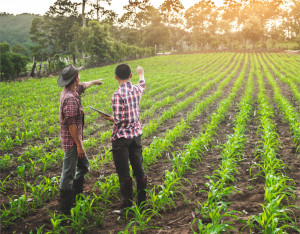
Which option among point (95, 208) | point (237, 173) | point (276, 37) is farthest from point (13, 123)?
point (276, 37)

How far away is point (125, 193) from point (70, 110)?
4.57 ft

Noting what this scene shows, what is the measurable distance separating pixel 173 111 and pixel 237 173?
509 centimetres

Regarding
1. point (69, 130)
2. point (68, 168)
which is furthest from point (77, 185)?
point (69, 130)

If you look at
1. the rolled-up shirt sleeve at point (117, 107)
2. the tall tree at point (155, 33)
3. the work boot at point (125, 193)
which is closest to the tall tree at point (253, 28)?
the tall tree at point (155, 33)

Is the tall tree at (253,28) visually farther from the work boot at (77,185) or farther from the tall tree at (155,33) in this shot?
→ the work boot at (77,185)

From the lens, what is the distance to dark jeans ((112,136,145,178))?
305 centimetres

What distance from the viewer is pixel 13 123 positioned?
323 inches

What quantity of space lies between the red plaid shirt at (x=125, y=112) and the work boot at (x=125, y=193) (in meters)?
0.61

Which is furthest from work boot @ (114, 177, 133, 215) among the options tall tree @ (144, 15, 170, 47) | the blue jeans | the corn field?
tall tree @ (144, 15, 170, 47)

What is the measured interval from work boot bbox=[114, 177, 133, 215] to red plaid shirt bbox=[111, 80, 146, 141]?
2.01 feet

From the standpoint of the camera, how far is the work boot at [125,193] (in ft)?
10.4

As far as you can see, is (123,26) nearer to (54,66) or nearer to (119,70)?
(54,66)

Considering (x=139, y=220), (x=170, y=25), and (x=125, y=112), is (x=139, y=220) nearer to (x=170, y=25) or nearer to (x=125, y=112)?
(x=125, y=112)

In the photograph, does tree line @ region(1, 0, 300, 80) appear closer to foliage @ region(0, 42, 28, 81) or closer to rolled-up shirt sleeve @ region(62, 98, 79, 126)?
foliage @ region(0, 42, 28, 81)
